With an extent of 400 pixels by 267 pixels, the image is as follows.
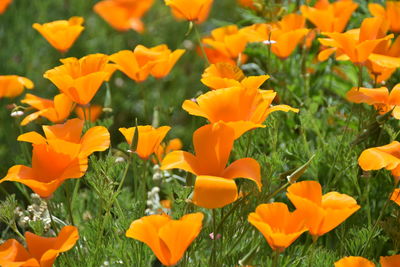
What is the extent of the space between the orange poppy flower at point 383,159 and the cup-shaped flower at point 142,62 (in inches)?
18.8

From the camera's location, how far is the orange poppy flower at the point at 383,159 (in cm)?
119

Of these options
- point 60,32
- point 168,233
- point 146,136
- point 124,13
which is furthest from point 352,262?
point 124,13

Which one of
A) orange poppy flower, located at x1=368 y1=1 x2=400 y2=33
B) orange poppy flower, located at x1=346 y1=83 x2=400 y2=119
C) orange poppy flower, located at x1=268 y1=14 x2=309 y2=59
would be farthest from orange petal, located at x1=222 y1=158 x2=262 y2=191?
orange poppy flower, located at x1=368 y1=1 x2=400 y2=33

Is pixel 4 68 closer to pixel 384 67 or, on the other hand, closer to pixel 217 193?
pixel 384 67

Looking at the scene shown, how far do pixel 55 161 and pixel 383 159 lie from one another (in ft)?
1.77

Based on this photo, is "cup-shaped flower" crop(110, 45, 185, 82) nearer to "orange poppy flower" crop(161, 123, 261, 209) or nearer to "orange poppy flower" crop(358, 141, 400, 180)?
"orange poppy flower" crop(161, 123, 261, 209)

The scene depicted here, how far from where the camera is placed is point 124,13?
3170 millimetres

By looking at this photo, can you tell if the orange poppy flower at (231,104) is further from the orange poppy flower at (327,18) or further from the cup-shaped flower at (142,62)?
the orange poppy flower at (327,18)

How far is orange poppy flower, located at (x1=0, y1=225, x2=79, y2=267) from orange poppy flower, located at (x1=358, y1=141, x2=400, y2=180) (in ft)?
1.59

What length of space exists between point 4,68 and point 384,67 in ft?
5.50

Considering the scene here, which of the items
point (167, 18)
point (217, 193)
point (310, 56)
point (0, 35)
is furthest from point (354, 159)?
point (167, 18)

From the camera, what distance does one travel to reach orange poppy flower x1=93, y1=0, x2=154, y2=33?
10.2ft

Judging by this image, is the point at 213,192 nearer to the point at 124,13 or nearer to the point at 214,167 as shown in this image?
the point at 214,167

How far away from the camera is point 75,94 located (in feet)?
4.41
